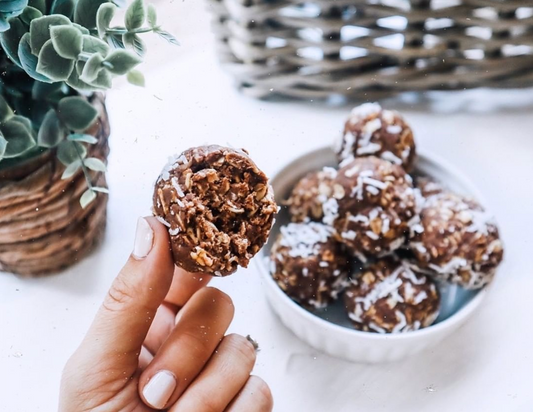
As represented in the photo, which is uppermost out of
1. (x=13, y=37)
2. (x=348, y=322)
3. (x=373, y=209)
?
(x=13, y=37)

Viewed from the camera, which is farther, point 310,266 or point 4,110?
point 310,266

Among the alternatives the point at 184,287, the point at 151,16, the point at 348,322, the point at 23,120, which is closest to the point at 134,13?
the point at 151,16

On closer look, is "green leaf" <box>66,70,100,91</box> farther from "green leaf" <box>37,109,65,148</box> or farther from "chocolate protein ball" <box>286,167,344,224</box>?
"chocolate protein ball" <box>286,167,344,224</box>

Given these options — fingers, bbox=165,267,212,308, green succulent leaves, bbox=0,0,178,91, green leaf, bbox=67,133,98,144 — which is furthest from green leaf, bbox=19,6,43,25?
fingers, bbox=165,267,212,308

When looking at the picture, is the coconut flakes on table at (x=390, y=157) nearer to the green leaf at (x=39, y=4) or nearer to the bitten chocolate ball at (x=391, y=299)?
the bitten chocolate ball at (x=391, y=299)

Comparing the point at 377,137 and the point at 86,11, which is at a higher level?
the point at 86,11

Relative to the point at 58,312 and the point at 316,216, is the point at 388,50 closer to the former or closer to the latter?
the point at 316,216

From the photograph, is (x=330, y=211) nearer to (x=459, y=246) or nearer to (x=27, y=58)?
(x=459, y=246)
